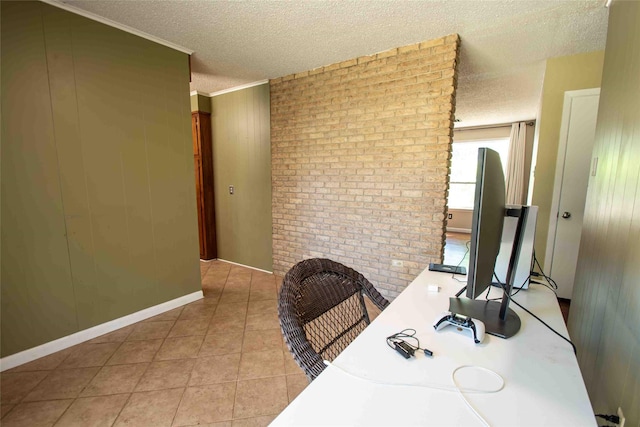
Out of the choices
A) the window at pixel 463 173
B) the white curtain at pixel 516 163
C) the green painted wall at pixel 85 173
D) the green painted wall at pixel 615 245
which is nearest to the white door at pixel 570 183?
the green painted wall at pixel 615 245

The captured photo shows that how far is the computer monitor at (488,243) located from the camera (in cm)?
→ 79

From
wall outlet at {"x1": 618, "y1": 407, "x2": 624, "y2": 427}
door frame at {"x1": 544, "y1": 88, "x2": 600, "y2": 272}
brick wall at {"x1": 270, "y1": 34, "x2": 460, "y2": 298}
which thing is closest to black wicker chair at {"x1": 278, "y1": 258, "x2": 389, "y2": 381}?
wall outlet at {"x1": 618, "y1": 407, "x2": 624, "y2": 427}

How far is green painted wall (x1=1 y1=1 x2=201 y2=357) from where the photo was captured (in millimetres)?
1927

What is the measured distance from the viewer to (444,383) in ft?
2.42

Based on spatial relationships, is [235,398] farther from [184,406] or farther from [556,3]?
[556,3]

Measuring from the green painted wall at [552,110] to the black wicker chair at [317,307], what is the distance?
2789mm

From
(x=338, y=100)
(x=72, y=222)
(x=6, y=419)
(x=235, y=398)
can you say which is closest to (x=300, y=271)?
(x=235, y=398)

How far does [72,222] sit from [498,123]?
7.70m

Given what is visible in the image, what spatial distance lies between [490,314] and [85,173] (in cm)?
283

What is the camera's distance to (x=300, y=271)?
45.4 inches

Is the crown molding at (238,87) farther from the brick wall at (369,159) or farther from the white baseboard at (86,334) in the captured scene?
the white baseboard at (86,334)

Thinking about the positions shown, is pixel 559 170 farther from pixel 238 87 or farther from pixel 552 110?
pixel 238 87

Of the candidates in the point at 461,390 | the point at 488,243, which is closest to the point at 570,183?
the point at 488,243

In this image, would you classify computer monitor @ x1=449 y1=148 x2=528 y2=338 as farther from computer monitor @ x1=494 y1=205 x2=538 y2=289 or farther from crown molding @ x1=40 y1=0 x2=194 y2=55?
crown molding @ x1=40 y1=0 x2=194 y2=55
